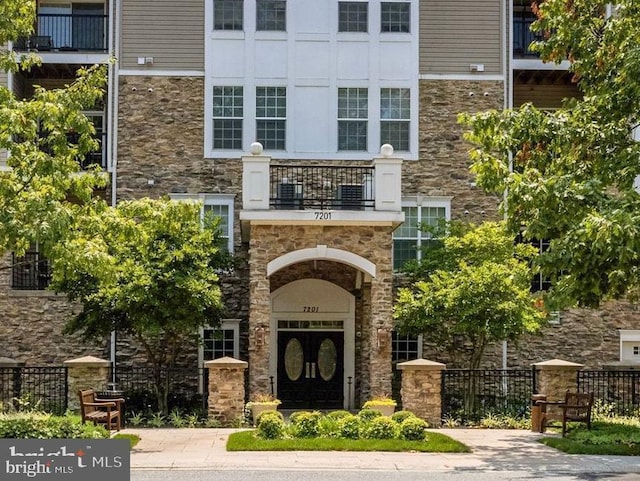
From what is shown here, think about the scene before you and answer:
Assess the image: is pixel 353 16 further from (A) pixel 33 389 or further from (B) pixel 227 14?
(A) pixel 33 389

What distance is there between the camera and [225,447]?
18797 mm

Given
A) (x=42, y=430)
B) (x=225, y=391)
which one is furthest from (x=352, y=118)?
(x=42, y=430)

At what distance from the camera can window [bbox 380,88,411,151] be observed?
96.0 ft

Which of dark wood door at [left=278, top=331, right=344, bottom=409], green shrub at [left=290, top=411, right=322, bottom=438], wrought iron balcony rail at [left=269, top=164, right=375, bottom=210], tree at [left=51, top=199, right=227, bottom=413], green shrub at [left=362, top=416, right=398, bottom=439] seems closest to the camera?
green shrub at [left=362, top=416, right=398, bottom=439]

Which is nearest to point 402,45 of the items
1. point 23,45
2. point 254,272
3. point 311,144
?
point 311,144

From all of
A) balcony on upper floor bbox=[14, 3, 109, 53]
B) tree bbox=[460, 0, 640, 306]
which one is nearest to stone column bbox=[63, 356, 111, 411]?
tree bbox=[460, 0, 640, 306]

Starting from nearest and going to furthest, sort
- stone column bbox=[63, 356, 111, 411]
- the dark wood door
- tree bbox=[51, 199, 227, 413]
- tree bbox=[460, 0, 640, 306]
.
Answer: tree bbox=[460, 0, 640, 306] < stone column bbox=[63, 356, 111, 411] < tree bbox=[51, 199, 227, 413] < the dark wood door

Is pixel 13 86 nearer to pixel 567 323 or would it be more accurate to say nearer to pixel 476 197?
pixel 476 197

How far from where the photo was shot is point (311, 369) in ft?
93.5

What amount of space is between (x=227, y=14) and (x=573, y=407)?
15.0 m

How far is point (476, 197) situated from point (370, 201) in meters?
5.67

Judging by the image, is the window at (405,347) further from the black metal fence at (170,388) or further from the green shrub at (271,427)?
the green shrub at (271,427)

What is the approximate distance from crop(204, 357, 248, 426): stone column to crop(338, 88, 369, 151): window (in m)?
8.81

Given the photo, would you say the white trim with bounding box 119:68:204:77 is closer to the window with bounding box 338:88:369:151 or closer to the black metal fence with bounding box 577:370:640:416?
the window with bounding box 338:88:369:151
